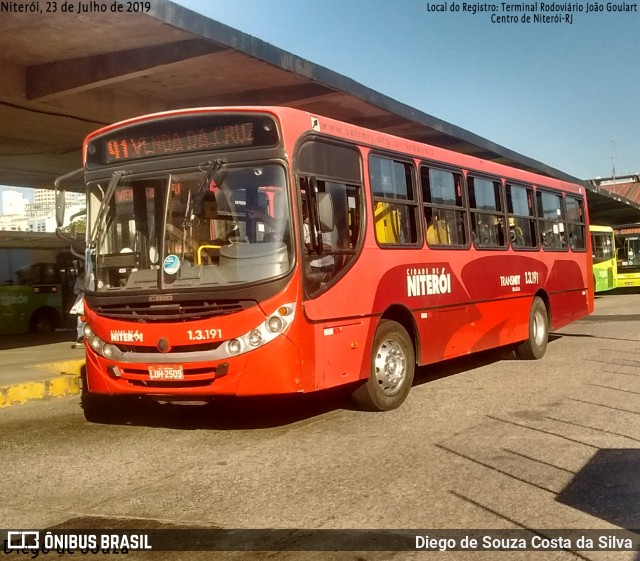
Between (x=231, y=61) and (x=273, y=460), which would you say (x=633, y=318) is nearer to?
(x=231, y=61)

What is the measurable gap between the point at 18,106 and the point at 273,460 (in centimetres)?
1017

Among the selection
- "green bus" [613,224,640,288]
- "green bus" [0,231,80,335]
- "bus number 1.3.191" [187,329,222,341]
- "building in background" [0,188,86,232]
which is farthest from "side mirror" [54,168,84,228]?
"green bus" [613,224,640,288]

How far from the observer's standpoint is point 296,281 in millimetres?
6555

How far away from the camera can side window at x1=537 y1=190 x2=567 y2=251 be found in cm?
1267

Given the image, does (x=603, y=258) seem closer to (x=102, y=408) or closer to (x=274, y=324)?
(x=102, y=408)

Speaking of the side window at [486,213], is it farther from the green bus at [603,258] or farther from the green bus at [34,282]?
the green bus at [603,258]

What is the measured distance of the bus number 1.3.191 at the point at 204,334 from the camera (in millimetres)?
6547

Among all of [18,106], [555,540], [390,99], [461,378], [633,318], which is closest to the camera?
[555,540]

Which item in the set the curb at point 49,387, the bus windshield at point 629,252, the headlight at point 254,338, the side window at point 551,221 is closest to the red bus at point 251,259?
the headlight at point 254,338

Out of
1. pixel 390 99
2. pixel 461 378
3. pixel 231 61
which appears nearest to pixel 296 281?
pixel 461 378

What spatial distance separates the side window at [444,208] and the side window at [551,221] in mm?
3241

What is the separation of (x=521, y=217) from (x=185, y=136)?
661 cm

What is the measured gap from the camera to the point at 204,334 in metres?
6.58

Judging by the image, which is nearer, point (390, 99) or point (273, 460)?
point (273, 460)
